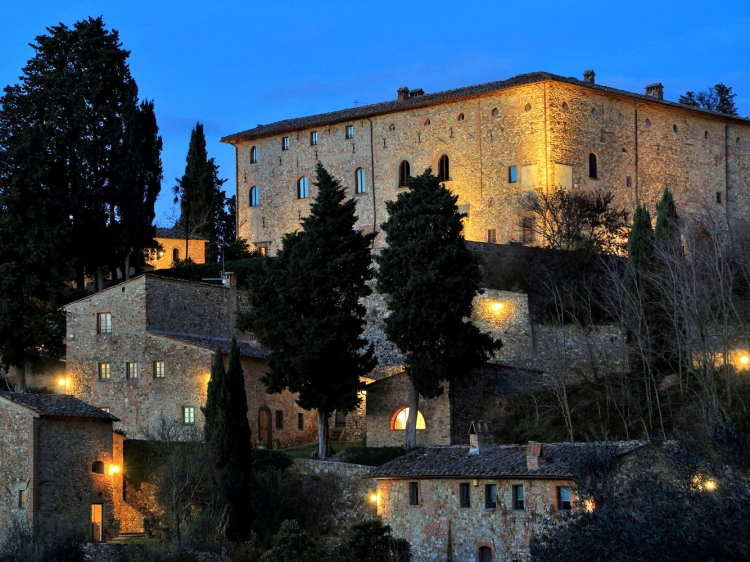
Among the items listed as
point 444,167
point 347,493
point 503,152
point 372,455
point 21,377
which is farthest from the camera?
point 444,167

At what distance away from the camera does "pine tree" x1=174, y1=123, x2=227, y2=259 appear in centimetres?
6316

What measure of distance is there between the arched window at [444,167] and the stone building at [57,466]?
22709 millimetres

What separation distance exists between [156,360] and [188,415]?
2169 mm

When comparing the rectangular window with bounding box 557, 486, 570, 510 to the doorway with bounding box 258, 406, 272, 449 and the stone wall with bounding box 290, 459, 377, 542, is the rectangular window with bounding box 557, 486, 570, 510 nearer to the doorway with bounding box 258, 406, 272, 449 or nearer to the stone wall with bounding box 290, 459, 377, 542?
the stone wall with bounding box 290, 459, 377, 542

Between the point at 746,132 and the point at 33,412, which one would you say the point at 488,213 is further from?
the point at 33,412

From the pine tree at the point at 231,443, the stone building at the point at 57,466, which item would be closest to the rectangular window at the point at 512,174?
the pine tree at the point at 231,443

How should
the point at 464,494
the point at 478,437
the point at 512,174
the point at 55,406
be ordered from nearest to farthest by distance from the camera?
the point at 464,494 → the point at 478,437 → the point at 55,406 → the point at 512,174

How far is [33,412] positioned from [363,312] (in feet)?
32.9

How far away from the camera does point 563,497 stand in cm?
2975

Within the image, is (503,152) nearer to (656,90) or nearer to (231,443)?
(656,90)

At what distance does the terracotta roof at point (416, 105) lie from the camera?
53.1m

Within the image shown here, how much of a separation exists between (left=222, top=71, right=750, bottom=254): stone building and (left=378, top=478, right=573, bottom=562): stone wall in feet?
68.4

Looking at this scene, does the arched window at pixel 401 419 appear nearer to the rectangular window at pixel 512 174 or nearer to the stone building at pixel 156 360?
the stone building at pixel 156 360

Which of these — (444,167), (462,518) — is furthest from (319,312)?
(444,167)
